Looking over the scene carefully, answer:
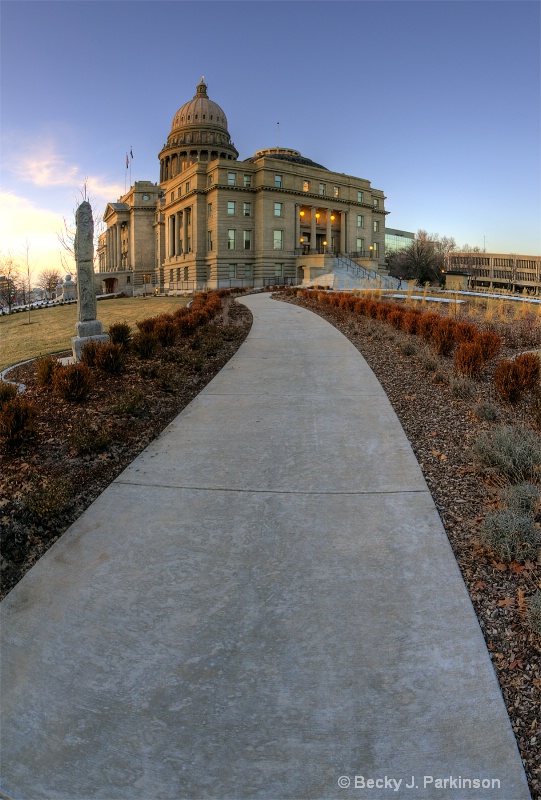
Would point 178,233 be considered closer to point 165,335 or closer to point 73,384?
point 165,335

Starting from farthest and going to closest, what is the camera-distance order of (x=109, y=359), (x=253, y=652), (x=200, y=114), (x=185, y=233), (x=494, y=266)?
1. (x=494, y=266)
2. (x=200, y=114)
3. (x=185, y=233)
4. (x=109, y=359)
5. (x=253, y=652)

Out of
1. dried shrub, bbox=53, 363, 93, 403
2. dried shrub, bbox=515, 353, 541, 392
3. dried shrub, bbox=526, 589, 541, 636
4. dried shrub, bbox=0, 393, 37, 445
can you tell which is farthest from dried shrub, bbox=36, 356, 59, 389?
dried shrub, bbox=526, 589, 541, 636

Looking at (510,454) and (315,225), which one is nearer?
(510,454)

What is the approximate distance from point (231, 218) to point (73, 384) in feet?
203

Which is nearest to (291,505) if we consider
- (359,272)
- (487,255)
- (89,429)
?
(89,429)

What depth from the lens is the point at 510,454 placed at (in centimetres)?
551

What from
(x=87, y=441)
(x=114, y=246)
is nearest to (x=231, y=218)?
(x=114, y=246)

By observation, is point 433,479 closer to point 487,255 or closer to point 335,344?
point 335,344

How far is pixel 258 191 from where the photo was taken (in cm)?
6612

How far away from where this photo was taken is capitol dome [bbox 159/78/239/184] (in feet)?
288

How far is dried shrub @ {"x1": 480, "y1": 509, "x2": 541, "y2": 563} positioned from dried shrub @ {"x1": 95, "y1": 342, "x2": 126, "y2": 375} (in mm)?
8069

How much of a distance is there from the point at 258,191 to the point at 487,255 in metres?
91.8

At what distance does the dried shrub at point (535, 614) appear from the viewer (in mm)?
3207

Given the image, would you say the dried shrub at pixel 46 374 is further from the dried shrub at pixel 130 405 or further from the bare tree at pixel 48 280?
the bare tree at pixel 48 280
